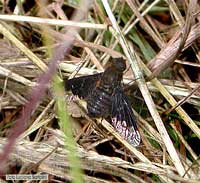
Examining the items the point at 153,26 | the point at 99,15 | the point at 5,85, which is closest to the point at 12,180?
the point at 5,85

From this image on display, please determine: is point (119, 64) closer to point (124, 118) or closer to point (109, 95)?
point (109, 95)

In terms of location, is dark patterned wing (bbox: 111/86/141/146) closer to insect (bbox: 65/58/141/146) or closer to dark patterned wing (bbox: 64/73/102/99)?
insect (bbox: 65/58/141/146)

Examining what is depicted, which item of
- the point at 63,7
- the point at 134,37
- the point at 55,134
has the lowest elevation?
the point at 55,134

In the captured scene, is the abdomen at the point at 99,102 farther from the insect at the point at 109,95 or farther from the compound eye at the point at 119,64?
the compound eye at the point at 119,64

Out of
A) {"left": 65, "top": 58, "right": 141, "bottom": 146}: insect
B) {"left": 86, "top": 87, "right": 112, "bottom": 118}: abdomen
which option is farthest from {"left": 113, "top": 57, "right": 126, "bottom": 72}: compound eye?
{"left": 86, "top": 87, "right": 112, "bottom": 118}: abdomen

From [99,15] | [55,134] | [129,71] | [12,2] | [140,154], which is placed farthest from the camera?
[12,2]

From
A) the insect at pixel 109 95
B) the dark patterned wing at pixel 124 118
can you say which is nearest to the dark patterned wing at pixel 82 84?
the insect at pixel 109 95

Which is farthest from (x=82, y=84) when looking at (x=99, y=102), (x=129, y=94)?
(x=129, y=94)

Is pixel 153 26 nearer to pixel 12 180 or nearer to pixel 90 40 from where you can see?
pixel 90 40
